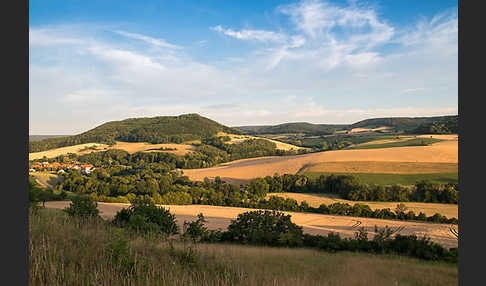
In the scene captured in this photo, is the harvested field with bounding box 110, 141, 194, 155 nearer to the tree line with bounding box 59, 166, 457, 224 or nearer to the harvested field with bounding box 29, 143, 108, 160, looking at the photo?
the harvested field with bounding box 29, 143, 108, 160

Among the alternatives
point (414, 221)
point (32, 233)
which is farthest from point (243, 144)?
point (32, 233)

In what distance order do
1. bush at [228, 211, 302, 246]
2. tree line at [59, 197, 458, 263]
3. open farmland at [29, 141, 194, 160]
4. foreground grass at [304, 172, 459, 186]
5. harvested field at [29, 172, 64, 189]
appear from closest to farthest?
tree line at [59, 197, 458, 263]
bush at [228, 211, 302, 246]
foreground grass at [304, 172, 459, 186]
harvested field at [29, 172, 64, 189]
open farmland at [29, 141, 194, 160]

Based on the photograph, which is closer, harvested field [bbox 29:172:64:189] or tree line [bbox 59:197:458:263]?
tree line [bbox 59:197:458:263]

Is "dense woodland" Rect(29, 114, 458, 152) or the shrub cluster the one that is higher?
"dense woodland" Rect(29, 114, 458, 152)

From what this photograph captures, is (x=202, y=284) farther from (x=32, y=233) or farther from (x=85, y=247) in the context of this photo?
(x=32, y=233)

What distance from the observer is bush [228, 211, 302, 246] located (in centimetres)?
1580

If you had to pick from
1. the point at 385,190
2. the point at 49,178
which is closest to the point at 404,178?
the point at 385,190

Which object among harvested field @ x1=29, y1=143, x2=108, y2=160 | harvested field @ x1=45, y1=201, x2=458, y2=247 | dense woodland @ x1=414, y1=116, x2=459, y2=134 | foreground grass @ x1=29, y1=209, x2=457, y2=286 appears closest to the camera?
foreground grass @ x1=29, y1=209, x2=457, y2=286

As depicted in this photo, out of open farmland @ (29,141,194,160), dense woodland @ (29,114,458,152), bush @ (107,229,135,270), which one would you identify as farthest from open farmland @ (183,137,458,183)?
bush @ (107,229,135,270)

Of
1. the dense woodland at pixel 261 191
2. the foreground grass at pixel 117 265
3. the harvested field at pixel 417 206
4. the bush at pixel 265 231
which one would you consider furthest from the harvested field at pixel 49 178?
the foreground grass at pixel 117 265

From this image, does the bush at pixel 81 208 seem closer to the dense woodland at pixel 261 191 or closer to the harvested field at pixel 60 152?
the dense woodland at pixel 261 191

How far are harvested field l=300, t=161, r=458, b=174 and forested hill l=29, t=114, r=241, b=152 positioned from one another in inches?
3156

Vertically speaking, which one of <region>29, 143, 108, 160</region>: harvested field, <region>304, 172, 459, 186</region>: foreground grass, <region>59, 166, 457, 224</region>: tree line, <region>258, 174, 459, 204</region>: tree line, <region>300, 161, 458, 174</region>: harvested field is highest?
<region>29, 143, 108, 160</region>: harvested field

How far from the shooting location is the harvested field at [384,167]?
156 ft
